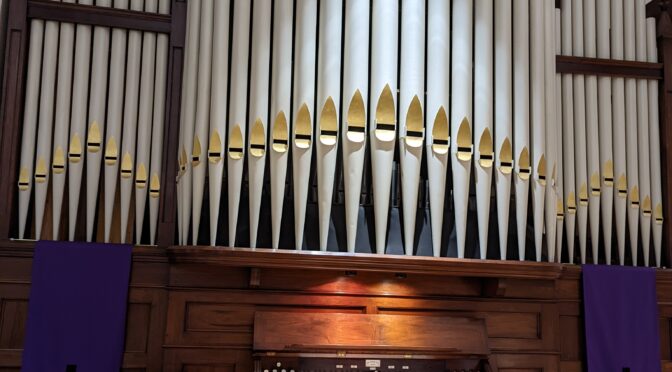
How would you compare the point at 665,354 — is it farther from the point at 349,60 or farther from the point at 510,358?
the point at 349,60

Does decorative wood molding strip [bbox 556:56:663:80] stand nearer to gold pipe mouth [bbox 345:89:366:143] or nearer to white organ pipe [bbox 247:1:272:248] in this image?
gold pipe mouth [bbox 345:89:366:143]

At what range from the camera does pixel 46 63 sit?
19.9 feet

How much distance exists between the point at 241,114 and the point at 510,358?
2.67 meters

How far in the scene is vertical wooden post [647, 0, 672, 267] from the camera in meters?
7.07

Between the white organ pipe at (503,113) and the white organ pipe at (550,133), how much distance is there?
336mm

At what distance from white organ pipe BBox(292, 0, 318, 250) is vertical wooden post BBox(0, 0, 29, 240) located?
2002 mm

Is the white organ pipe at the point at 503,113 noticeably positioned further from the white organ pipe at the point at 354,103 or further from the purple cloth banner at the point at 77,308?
the purple cloth banner at the point at 77,308

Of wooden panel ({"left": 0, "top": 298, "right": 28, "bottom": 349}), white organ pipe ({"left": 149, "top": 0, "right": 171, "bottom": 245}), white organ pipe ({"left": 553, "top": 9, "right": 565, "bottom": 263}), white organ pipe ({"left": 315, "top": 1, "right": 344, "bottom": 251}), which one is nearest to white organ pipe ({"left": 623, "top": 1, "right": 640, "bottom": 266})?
white organ pipe ({"left": 553, "top": 9, "right": 565, "bottom": 263})

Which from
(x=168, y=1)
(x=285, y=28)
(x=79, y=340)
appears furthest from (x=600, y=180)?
(x=79, y=340)

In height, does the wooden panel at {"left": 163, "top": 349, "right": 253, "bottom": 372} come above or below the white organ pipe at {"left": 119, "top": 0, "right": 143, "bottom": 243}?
below

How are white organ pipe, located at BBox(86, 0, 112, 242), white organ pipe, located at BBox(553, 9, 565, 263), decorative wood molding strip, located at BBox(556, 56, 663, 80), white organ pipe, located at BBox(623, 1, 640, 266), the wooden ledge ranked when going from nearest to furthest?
the wooden ledge → white organ pipe, located at BBox(86, 0, 112, 242) → white organ pipe, located at BBox(553, 9, 565, 263) → white organ pipe, located at BBox(623, 1, 640, 266) → decorative wood molding strip, located at BBox(556, 56, 663, 80)

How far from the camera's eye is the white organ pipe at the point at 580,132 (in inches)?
270

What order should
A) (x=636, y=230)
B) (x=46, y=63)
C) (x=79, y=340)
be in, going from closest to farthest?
1. (x=79, y=340)
2. (x=46, y=63)
3. (x=636, y=230)

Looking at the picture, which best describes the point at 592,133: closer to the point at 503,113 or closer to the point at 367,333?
the point at 503,113
